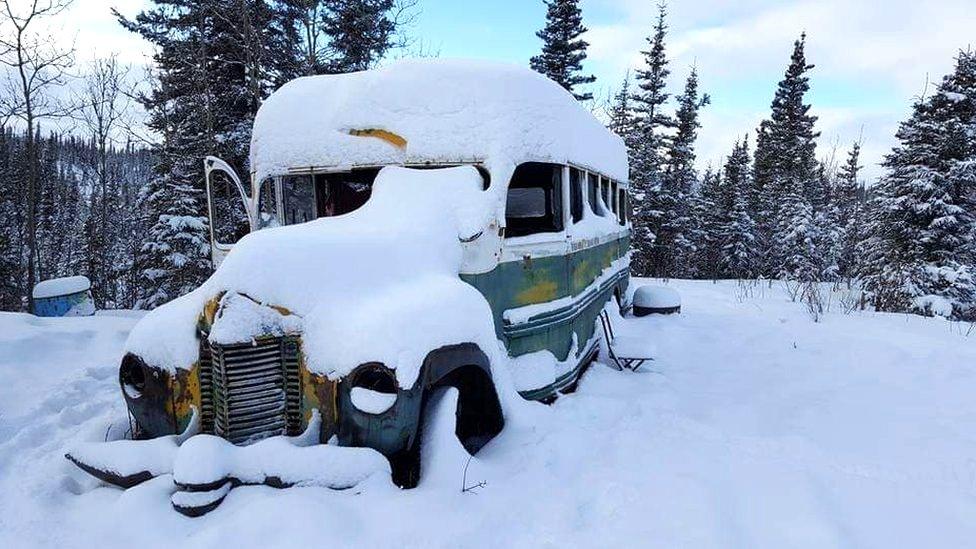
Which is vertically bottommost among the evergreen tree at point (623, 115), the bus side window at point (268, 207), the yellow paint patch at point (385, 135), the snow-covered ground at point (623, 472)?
the snow-covered ground at point (623, 472)

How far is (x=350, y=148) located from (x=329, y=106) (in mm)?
487

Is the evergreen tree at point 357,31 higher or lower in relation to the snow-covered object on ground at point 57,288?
higher

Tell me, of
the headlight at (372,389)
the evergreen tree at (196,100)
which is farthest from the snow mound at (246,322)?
the evergreen tree at (196,100)

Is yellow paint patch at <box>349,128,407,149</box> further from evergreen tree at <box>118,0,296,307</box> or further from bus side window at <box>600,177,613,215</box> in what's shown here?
evergreen tree at <box>118,0,296,307</box>

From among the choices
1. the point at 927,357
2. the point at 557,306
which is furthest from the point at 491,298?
the point at 927,357

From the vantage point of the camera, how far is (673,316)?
352 inches

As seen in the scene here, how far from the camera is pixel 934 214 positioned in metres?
15.2

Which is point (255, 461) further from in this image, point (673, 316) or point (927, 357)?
point (673, 316)

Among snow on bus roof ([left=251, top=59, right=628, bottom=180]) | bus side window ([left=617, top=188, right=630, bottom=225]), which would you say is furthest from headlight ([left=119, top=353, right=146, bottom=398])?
bus side window ([left=617, top=188, right=630, bottom=225])

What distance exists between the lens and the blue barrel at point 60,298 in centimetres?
835

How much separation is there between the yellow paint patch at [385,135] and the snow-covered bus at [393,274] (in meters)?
0.01

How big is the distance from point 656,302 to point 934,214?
39.9ft

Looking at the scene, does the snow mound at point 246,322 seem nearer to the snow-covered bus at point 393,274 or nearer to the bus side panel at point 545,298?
the snow-covered bus at point 393,274

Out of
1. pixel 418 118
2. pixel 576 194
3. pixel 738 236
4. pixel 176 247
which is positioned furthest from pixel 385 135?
pixel 738 236
